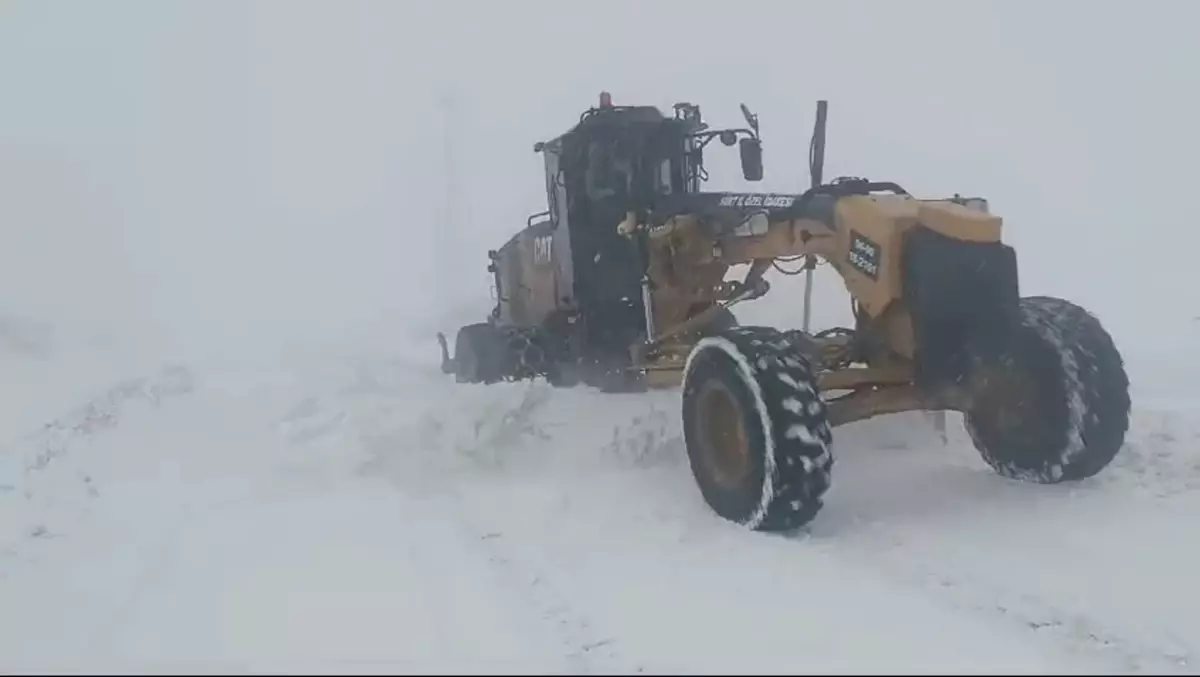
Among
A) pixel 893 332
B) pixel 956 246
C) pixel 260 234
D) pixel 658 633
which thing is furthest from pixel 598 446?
pixel 260 234

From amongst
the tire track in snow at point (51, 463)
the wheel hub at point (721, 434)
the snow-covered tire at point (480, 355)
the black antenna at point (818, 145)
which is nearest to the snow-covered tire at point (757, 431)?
the wheel hub at point (721, 434)

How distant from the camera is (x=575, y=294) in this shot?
968 centimetres

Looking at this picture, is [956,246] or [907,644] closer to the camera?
[907,644]

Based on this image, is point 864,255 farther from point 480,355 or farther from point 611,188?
point 480,355

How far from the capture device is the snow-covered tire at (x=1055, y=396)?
5.80m

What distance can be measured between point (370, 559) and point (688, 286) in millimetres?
3756

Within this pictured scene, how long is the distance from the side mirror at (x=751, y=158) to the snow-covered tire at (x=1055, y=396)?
2.38m

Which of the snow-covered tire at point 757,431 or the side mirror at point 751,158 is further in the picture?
A: the side mirror at point 751,158

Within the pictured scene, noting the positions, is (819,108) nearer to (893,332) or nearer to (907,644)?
(893,332)

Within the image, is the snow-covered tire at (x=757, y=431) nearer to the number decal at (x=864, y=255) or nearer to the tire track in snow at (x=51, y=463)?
the number decal at (x=864, y=255)

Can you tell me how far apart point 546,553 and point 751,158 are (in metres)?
3.78

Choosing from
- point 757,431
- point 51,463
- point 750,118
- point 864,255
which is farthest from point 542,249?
point 757,431

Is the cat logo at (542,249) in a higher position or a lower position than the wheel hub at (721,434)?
higher

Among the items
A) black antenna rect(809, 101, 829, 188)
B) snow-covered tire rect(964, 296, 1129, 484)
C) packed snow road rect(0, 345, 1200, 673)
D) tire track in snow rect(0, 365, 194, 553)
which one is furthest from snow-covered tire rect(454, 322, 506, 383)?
snow-covered tire rect(964, 296, 1129, 484)
